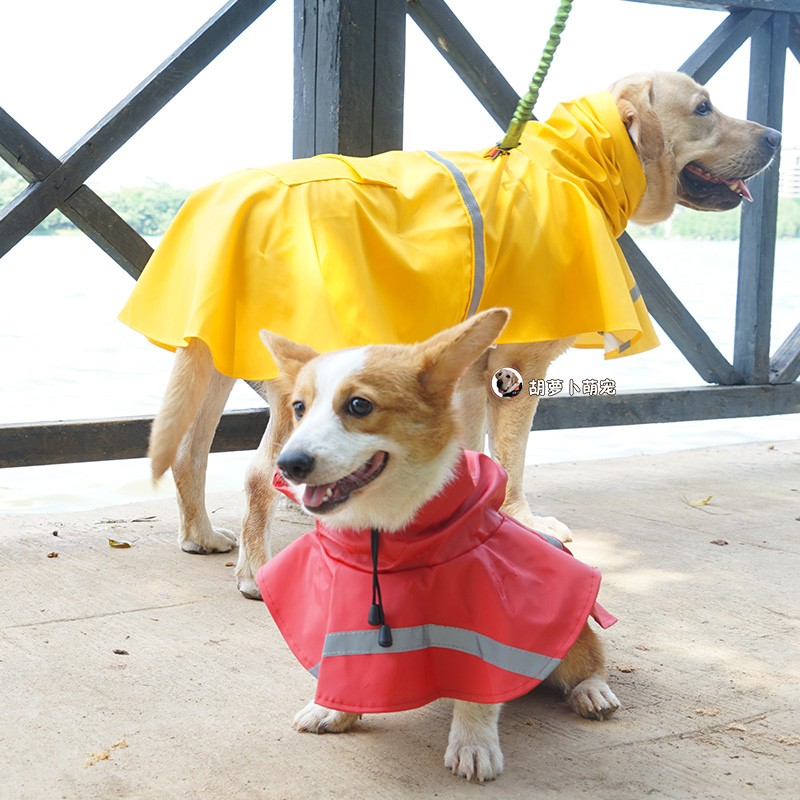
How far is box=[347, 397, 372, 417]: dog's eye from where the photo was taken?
6.45 feet

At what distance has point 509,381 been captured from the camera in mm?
3781

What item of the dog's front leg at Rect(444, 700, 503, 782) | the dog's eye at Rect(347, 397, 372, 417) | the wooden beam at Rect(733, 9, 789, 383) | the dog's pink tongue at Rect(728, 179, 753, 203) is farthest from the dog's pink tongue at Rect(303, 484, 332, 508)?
the wooden beam at Rect(733, 9, 789, 383)

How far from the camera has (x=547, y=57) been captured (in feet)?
10.4

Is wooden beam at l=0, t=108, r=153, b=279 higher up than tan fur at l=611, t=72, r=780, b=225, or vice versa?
tan fur at l=611, t=72, r=780, b=225

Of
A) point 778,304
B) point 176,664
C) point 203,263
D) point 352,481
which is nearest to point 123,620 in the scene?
point 176,664

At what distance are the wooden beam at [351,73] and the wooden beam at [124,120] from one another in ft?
0.93

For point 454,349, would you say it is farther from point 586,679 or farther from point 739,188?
point 739,188

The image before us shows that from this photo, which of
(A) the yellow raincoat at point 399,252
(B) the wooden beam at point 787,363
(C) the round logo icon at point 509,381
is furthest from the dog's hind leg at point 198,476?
(B) the wooden beam at point 787,363

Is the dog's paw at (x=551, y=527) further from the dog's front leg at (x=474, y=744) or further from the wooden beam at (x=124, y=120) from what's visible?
the wooden beam at (x=124, y=120)

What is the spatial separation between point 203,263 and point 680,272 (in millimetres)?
16677

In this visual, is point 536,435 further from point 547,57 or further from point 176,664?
point 176,664

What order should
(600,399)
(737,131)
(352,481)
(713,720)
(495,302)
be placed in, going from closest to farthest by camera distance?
(352,481) → (713,720) → (495,302) → (737,131) → (600,399)

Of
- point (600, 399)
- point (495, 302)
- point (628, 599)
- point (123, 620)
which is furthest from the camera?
point (600, 399)

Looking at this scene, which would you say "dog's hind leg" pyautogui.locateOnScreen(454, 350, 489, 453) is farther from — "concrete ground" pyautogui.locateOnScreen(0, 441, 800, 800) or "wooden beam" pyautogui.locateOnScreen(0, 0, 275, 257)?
"wooden beam" pyautogui.locateOnScreen(0, 0, 275, 257)
